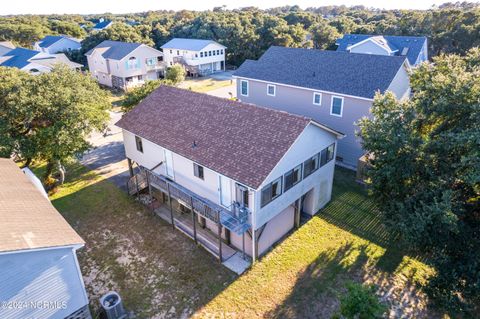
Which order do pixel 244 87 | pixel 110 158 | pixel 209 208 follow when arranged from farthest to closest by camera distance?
1. pixel 244 87
2. pixel 110 158
3. pixel 209 208

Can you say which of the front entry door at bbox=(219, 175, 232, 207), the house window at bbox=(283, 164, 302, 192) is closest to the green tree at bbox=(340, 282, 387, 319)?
the house window at bbox=(283, 164, 302, 192)

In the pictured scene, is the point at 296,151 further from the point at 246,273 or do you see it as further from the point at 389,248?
the point at 389,248

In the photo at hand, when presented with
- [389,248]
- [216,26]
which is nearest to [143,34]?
[216,26]

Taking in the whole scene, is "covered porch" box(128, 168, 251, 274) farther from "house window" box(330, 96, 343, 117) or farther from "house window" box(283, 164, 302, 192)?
"house window" box(330, 96, 343, 117)

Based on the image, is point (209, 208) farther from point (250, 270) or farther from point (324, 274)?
point (324, 274)

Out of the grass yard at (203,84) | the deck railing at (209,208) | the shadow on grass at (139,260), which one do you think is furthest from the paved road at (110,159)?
the grass yard at (203,84)

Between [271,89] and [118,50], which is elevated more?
[118,50]

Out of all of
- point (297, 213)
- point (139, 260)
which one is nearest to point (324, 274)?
point (297, 213)
